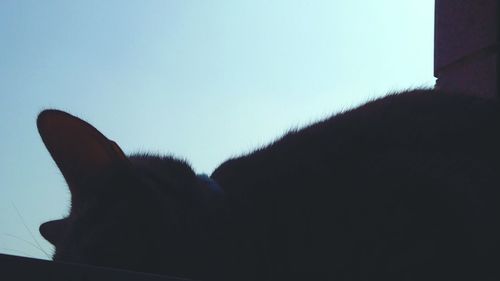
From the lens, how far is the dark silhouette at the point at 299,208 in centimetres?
104

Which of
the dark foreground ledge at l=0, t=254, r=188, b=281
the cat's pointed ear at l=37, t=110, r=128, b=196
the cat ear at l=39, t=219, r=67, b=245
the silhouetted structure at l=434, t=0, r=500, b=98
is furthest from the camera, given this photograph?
the silhouetted structure at l=434, t=0, r=500, b=98

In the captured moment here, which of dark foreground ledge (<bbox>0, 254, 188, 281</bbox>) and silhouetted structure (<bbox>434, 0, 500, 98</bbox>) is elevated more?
silhouetted structure (<bbox>434, 0, 500, 98</bbox>)

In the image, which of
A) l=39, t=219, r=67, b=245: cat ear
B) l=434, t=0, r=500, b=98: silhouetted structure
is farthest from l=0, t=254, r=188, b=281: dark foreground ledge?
l=434, t=0, r=500, b=98: silhouetted structure

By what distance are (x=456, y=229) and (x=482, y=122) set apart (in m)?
0.34

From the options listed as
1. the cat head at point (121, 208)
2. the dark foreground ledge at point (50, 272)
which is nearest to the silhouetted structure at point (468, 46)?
the cat head at point (121, 208)

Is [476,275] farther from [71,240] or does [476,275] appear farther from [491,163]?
[71,240]

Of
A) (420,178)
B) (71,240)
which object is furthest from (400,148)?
(71,240)

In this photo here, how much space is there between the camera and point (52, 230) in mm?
1352

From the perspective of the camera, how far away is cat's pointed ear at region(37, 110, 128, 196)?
993mm

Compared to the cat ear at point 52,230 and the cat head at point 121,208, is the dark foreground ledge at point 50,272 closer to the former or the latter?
the cat head at point 121,208

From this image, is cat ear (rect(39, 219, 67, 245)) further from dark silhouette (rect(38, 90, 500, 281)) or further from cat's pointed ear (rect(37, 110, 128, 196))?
cat's pointed ear (rect(37, 110, 128, 196))

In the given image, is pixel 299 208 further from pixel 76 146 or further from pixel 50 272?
pixel 50 272

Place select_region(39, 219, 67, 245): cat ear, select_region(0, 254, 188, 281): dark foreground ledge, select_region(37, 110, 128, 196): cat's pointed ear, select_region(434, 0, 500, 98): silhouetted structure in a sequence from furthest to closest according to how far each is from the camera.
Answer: select_region(434, 0, 500, 98): silhouetted structure, select_region(39, 219, 67, 245): cat ear, select_region(37, 110, 128, 196): cat's pointed ear, select_region(0, 254, 188, 281): dark foreground ledge

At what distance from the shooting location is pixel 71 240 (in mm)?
1117
